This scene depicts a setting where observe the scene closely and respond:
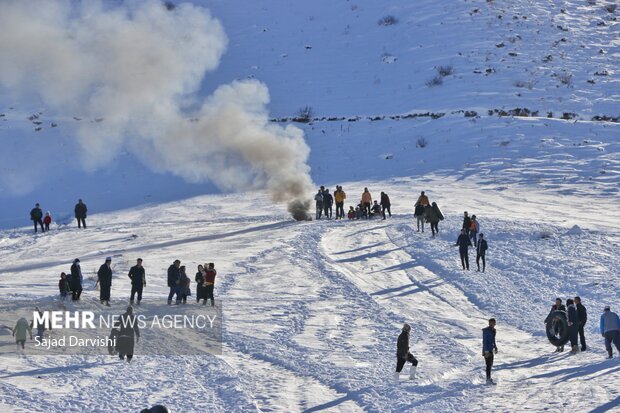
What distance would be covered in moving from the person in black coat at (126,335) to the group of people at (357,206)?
1925cm

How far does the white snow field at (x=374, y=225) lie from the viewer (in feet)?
60.8

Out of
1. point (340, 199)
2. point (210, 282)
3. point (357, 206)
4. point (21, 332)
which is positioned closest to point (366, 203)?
point (357, 206)

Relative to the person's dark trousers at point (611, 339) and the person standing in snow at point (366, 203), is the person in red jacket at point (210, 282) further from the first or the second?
the person standing in snow at point (366, 203)

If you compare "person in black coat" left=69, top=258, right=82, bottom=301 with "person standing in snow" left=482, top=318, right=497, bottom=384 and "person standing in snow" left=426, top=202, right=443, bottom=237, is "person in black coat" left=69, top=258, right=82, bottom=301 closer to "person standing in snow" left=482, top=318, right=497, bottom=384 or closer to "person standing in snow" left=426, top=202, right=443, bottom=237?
"person standing in snow" left=482, top=318, right=497, bottom=384

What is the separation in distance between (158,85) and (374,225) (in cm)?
1311

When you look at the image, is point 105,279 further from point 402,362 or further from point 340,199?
point 340,199

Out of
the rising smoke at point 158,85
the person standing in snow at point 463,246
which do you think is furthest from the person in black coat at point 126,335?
the rising smoke at point 158,85

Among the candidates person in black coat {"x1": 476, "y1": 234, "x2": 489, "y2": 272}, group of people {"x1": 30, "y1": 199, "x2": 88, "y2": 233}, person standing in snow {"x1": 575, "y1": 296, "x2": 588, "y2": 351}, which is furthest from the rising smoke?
person standing in snow {"x1": 575, "y1": 296, "x2": 588, "y2": 351}

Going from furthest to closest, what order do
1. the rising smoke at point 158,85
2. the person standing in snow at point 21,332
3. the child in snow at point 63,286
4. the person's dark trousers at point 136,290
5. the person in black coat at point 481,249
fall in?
the rising smoke at point 158,85, the person in black coat at point 481,249, the child in snow at point 63,286, the person's dark trousers at point 136,290, the person standing in snow at point 21,332

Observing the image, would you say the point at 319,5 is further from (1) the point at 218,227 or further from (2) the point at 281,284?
(2) the point at 281,284

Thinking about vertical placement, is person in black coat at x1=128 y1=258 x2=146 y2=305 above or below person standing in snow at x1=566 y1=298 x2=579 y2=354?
above

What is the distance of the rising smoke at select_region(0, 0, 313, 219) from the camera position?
118ft

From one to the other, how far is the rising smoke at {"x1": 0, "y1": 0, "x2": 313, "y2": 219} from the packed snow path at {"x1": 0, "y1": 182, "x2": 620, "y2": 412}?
283 cm

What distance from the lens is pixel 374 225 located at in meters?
36.5
